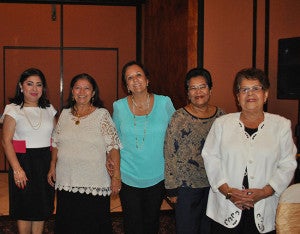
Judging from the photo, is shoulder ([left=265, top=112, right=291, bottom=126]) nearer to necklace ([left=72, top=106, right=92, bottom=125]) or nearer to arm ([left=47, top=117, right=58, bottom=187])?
necklace ([left=72, top=106, right=92, bottom=125])

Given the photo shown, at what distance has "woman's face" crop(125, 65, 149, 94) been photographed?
2.82 metres

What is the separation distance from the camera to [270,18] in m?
4.36

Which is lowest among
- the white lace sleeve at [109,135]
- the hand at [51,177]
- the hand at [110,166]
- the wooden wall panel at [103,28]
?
the hand at [51,177]

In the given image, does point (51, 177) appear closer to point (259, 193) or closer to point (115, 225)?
point (115, 225)

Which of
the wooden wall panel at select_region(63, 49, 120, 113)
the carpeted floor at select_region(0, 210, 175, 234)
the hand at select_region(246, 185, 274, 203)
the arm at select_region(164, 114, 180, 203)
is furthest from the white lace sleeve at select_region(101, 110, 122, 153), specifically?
the wooden wall panel at select_region(63, 49, 120, 113)

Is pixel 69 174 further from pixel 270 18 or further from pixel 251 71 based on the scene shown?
pixel 270 18

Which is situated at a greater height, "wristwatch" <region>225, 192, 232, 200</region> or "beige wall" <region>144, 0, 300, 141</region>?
"beige wall" <region>144, 0, 300, 141</region>

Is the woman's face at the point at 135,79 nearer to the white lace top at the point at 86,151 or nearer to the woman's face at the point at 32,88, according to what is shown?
the white lace top at the point at 86,151

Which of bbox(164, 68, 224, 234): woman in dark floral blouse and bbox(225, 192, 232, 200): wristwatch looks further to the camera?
bbox(164, 68, 224, 234): woman in dark floral blouse

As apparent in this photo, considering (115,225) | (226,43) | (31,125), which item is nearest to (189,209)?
(31,125)

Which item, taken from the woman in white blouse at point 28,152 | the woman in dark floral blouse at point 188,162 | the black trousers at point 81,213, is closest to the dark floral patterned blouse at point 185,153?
the woman in dark floral blouse at point 188,162

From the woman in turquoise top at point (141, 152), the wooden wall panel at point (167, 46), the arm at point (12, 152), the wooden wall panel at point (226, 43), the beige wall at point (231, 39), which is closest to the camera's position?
the woman in turquoise top at point (141, 152)

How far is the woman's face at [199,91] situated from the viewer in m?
2.62

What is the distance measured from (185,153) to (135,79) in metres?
0.63
